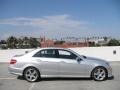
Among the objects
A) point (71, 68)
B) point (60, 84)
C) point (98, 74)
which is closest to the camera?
point (60, 84)

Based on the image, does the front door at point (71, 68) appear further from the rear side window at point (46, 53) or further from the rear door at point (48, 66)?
the rear side window at point (46, 53)

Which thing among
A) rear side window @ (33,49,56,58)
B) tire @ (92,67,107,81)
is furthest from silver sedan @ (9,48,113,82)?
rear side window @ (33,49,56,58)

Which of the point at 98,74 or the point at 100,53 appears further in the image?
the point at 100,53

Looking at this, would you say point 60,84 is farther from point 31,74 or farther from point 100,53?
point 100,53

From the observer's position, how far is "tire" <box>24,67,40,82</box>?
35.9 feet

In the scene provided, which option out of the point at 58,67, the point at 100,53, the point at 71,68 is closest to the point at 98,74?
the point at 71,68

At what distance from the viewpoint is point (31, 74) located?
10961 mm

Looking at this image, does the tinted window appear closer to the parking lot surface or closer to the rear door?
the rear door

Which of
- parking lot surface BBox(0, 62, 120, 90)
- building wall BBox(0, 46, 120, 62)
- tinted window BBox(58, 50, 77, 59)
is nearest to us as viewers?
parking lot surface BBox(0, 62, 120, 90)

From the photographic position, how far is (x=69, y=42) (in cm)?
3133

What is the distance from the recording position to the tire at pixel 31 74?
10945 millimetres

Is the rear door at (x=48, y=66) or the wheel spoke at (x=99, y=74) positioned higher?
the rear door at (x=48, y=66)

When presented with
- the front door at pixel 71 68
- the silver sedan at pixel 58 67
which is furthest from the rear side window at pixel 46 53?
the front door at pixel 71 68

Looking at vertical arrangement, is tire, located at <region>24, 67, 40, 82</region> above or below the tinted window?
below
